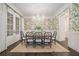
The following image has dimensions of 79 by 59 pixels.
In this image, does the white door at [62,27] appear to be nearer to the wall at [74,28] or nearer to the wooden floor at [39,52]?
the wall at [74,28]

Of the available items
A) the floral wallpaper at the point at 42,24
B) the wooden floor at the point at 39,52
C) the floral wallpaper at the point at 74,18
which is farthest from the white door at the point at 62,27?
the wooden floor at the point at 39,52

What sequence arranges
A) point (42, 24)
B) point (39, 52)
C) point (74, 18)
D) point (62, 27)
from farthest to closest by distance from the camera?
1. point (62, 27)
2. point (42, 24)
3. point (74, 18)
4. point (39, 52)

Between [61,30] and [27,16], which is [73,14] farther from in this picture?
[27,16]

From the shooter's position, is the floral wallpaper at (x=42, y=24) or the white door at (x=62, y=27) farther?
the white door at (x=62, y=27)

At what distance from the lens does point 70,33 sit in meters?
5.96

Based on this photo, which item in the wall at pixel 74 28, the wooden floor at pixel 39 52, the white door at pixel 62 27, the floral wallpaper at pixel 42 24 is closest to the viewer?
the wooden floor at pixel 39 52

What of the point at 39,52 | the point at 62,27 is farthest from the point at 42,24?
the point at 39,52

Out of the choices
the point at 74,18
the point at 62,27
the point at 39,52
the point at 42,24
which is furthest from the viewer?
the point at 62,27

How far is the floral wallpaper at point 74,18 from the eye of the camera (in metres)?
5.26

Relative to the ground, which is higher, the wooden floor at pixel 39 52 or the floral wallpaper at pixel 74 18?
the floral wallpaper at pixel 74 18

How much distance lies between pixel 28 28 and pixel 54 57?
11.3 feet

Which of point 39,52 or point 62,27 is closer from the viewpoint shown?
point 39,52

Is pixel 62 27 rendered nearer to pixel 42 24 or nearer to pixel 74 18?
pixel 42 24

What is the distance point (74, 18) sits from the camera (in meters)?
5.51
